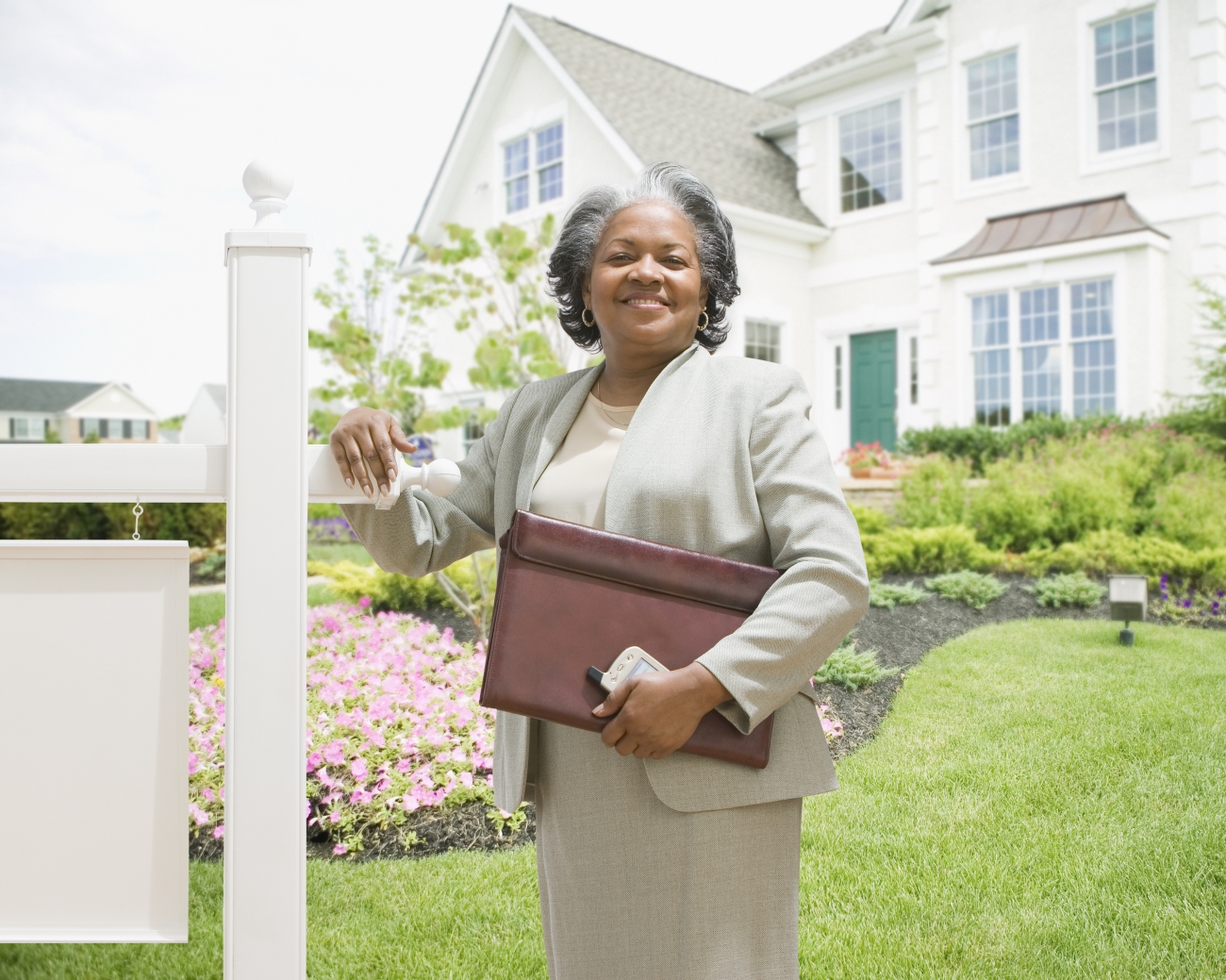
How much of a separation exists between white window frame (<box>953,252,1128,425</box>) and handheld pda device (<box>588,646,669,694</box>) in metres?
9.46

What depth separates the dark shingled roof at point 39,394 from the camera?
42719mm

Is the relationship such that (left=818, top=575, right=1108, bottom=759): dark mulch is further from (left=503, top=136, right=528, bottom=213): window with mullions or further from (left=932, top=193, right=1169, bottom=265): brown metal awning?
(left=503, top=136, right=528, bottom=213): window with mullions

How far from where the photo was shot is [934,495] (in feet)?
24.6

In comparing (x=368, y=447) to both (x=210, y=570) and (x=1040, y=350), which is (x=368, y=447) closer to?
(x=210, y=570)

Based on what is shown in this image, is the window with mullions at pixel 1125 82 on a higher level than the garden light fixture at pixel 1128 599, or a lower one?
higher

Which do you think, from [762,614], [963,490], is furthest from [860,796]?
[963,490]

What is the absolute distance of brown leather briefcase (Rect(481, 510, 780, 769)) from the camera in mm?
1435

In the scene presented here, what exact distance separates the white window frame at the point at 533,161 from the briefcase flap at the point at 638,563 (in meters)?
11.1

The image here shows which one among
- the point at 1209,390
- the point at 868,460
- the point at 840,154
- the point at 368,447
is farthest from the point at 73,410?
the point at 368,447

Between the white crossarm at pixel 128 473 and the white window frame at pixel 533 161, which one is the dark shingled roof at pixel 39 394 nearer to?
the white window frame at pixel 533 161

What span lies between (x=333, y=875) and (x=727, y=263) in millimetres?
2510

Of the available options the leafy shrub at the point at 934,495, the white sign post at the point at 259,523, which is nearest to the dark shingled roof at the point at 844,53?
the leafy shrub at the point at 934,495

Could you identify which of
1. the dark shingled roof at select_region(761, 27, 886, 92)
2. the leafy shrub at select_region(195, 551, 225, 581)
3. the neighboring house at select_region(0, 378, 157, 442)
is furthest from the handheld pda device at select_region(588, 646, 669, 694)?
the neighboring house at select_region(0, 378, 157, 442)

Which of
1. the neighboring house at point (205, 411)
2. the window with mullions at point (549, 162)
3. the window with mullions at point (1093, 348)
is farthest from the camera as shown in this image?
the neighboring house at point (205, 411)
